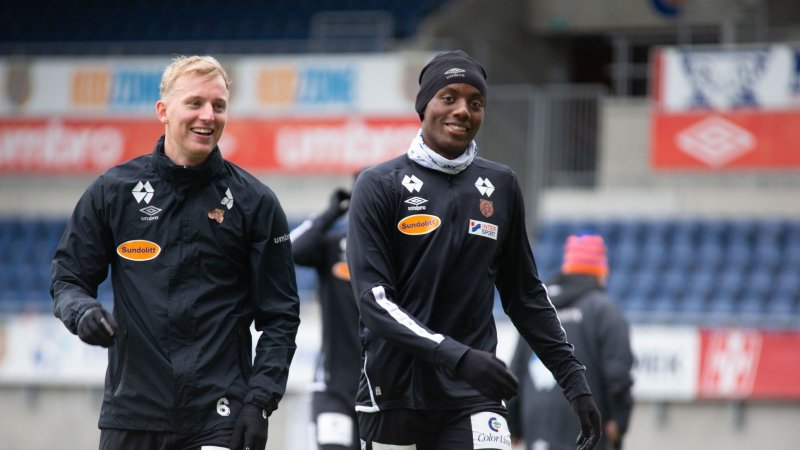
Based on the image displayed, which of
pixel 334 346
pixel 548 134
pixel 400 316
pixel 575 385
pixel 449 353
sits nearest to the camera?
pixel 449 353

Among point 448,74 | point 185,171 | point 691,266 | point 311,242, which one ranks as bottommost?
point 691,266

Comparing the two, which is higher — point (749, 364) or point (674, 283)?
point (674, 283)

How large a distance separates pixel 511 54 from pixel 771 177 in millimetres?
6227

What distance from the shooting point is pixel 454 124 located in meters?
5.24

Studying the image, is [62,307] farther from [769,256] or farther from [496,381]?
[769,256]

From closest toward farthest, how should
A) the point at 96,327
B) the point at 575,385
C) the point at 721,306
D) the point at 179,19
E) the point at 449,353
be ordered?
the point at 96,327 → the point at 449,353 → the point at 575,385 → the point at 721,306 → the point at 179,19

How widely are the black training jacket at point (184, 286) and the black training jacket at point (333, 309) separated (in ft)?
8.54

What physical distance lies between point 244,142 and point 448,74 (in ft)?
51.4

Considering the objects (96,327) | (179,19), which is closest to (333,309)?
(96,327)

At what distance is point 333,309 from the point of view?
8.04 metres

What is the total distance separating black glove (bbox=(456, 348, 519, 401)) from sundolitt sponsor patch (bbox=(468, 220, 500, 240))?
1.78 feet

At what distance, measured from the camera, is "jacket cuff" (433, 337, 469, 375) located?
193 inches

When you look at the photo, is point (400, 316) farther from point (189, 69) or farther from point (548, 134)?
point (548, 134)

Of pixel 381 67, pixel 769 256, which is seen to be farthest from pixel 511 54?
pixel 769 256
